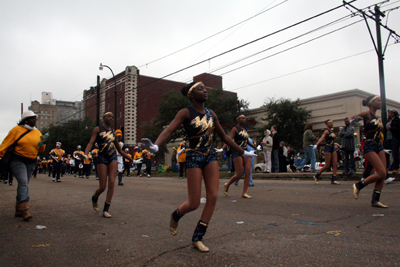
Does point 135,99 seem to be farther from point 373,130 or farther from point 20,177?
point 373,130

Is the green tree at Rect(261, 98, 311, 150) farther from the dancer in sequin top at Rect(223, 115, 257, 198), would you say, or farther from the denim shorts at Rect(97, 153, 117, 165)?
the denim shorts at Rect(97, 153, 117, 165)

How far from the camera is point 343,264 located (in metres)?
3.08

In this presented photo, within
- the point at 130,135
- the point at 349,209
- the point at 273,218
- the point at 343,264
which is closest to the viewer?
the point at 343,264

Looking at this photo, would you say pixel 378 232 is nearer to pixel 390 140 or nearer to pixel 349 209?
pixel 349 209

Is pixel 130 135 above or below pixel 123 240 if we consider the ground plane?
above

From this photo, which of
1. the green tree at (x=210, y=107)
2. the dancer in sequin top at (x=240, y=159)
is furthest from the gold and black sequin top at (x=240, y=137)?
the green tree at (x=210, y=107)

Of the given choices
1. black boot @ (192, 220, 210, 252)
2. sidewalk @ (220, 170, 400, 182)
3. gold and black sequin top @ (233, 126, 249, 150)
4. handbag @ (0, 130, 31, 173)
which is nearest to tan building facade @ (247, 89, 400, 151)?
sidewalk @ (220, 170, 400, 182)

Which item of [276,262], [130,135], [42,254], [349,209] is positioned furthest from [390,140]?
[130,135]

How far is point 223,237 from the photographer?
4223 mm

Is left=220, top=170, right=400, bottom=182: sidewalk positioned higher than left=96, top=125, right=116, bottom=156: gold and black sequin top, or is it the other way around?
left=96, top=125, right=116, bottom=156: gold and black sequin top

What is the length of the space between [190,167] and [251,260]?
3.75 ft

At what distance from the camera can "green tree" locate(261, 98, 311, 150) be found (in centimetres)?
3080

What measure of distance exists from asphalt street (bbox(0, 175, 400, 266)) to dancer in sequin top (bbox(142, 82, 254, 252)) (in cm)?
39

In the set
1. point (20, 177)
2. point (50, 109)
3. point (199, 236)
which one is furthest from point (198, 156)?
point (50, 109)
